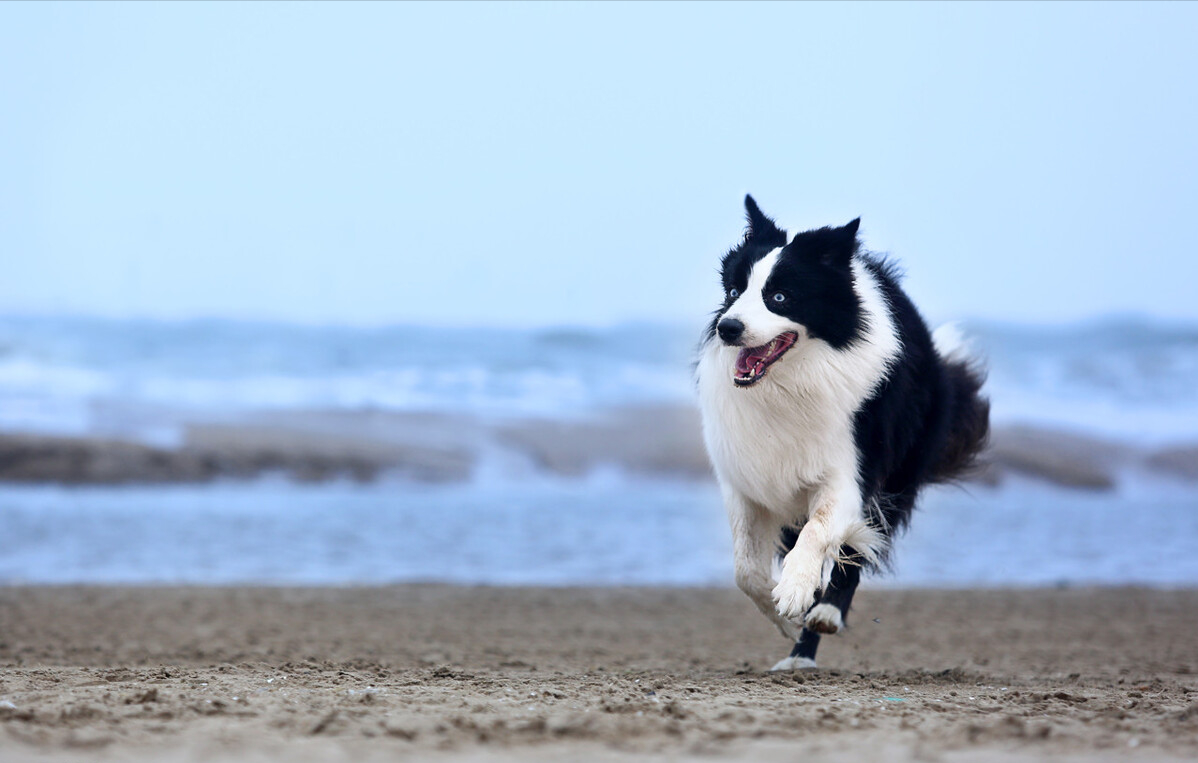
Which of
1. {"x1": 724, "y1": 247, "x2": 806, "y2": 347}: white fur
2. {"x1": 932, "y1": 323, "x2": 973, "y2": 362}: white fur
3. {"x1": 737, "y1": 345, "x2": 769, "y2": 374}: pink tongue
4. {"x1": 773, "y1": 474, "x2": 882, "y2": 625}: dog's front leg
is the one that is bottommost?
{"x1": 773, "y1": 474, "x2": 882, "y2": 625}: dog's front leg

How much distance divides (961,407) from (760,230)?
1.61 metres

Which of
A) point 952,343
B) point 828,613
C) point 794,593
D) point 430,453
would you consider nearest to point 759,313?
point 794,593

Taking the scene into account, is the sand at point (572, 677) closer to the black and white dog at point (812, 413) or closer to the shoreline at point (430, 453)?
the black and white dog at point (812, 413)

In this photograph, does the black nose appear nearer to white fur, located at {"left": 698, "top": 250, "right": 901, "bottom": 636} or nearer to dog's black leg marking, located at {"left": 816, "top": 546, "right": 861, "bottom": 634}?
white fur, located at {"left": 698, "top": 250, "right": 901, "bottom": 636}

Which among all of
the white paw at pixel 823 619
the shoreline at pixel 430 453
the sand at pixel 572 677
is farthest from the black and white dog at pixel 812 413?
the shoreline at pixel 430 453

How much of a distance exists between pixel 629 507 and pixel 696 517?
1.04 metres

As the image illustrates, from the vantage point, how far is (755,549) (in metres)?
5.71

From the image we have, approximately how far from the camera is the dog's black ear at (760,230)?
5.52 metres

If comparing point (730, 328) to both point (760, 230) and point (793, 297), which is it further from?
point (760, 230)

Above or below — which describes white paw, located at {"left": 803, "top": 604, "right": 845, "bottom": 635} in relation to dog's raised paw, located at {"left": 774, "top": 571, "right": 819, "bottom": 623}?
below

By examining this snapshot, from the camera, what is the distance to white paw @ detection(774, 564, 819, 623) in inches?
197

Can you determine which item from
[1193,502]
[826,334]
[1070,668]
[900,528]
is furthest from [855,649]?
[1193,502]

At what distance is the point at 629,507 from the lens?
1588 cm

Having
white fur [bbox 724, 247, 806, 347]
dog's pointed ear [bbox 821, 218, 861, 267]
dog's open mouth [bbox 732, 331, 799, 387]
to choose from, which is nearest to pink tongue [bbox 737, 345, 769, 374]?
dog's open mouth [bbox 732, 331, 799, 387]
